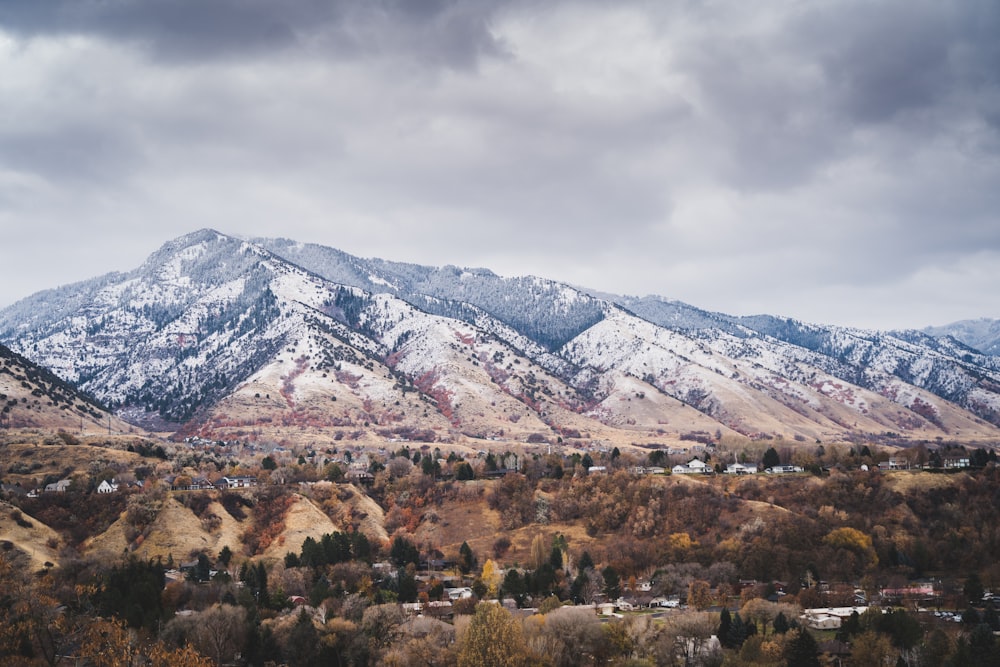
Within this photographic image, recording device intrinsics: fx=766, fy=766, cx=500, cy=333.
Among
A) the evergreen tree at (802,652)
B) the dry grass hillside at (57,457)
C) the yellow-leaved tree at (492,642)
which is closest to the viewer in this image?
the yellow-leaved tree at (492,642)

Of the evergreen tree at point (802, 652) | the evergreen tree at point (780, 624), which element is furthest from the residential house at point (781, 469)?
the evergreen tree at point (802, 652)

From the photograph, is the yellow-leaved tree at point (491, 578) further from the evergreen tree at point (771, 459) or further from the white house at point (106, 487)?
the evergreen tree at point (771, 459)

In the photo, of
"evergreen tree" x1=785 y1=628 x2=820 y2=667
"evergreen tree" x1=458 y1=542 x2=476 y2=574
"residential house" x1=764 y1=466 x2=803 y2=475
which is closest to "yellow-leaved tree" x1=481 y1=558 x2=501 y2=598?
"evergreen tree" x1=458 y1=542 x2=476 y2=574

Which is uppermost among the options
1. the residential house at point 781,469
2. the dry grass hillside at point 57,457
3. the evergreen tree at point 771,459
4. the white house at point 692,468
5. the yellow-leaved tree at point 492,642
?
the evergreen tree at point 771,459

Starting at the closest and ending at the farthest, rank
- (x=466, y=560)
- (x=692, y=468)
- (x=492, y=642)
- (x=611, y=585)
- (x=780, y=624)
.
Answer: (x=492, y=642)
(x=780, y=624)
(x=611, y=585)
(x=466, y=560)
(x=692, y=468)

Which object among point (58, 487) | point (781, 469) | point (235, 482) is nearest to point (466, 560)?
point (235, 482)

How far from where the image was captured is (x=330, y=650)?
77562 mm

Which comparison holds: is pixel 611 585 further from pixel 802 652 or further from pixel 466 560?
pixel 802 652

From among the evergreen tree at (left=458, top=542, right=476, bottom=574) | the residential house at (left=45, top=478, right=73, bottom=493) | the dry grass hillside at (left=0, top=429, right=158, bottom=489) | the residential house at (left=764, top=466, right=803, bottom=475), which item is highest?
the residential house at (left=764, top=466, right=803, bottom=475)

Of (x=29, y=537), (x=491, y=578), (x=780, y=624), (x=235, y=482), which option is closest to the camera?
(x=780, y=624)

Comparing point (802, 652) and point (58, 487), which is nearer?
point (802, 652)

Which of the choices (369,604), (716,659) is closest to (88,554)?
(369,604)

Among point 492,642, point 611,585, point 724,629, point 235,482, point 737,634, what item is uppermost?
point 235,482

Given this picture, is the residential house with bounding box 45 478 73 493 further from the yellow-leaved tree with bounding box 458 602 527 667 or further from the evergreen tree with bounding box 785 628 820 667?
the evergreen tree with bounding box 785 628 820 667
